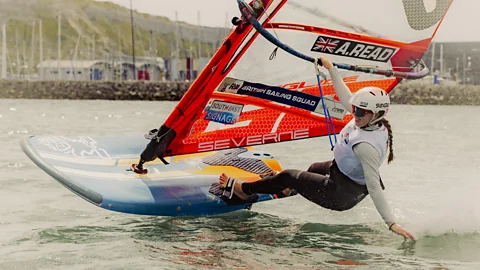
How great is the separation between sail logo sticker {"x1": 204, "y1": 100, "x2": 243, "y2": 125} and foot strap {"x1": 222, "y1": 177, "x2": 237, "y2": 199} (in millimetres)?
565

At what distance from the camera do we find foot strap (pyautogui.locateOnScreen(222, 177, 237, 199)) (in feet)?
23.1

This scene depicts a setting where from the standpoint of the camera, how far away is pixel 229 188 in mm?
7059

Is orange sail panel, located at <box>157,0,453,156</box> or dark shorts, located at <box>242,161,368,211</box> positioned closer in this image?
dark shorts, located at <box>242,161,368,211</box>

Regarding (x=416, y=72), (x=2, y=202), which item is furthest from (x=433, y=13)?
(x=2, y=202)

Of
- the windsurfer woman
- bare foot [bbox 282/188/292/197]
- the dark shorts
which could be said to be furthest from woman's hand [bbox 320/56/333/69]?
bare foot [bbox 282/188/292/197]

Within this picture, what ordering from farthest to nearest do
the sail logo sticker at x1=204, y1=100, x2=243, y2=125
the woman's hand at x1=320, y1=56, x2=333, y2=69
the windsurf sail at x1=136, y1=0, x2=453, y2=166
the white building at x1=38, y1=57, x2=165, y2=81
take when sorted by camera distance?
the white building at x1=38, y1=57, x2=165, y2=81 < the sail logo sticker at x1=204, y1=100, x2=243, y2=125 < the windsurf sail at x1=136, y1=0, x2=453, y2=166 < the woman's hand at x1=320, y1=56, x2=333, y2=69

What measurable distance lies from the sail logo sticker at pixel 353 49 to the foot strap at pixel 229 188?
1.40 m

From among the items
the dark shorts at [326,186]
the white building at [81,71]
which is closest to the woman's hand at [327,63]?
the dark shorts at [326,186]

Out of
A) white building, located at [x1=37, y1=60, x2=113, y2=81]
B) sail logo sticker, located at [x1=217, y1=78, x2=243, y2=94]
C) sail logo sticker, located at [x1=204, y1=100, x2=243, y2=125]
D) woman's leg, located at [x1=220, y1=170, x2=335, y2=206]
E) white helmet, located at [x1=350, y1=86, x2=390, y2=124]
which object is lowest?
woman's leg, located at [x1=220, y1=170, x2=335, y2=206]

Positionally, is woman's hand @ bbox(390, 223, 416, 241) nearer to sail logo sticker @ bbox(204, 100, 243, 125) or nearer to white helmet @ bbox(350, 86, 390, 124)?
white helmet @ bbox(350, 86, 390, 124)

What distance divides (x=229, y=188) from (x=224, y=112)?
2.37ft

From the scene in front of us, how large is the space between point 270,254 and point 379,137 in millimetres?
1258

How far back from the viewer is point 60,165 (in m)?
7.03

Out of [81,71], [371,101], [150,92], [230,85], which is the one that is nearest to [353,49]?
[371,101]
